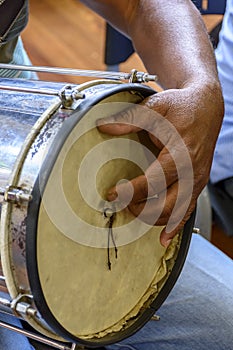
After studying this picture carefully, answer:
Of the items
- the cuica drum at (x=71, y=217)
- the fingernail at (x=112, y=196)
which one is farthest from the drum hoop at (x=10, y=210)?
the fingernail at (x=112, y=196)

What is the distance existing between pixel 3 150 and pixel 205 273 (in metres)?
0.45

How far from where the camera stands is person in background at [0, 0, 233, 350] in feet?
2.34

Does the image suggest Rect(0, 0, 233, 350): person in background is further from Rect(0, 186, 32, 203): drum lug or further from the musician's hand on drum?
Rect(0, 186, 32, 203): drum lug

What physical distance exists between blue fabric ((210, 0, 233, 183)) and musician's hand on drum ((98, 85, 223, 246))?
1.34ft

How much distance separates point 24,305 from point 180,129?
0.93 feet

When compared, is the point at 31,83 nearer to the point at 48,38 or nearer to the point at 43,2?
the point at 48,38

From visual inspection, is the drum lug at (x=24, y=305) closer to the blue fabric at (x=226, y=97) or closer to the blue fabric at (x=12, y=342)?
the blue fabric at (x=12, y=342)

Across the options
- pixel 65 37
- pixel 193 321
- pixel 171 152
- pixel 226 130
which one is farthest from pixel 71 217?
pixel 65 37

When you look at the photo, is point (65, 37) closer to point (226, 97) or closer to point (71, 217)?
point (226, 97)

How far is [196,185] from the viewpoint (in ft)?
2.46

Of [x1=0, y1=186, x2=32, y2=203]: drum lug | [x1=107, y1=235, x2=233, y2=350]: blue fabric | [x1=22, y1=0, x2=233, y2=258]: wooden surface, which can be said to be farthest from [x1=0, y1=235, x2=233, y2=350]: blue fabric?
[x1=22, y1=0, x2=233, y2=258]: wooden surface

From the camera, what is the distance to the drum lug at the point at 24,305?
570mm

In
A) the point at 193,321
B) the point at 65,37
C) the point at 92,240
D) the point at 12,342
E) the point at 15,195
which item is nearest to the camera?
the point at 15,195

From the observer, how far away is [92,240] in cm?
65
